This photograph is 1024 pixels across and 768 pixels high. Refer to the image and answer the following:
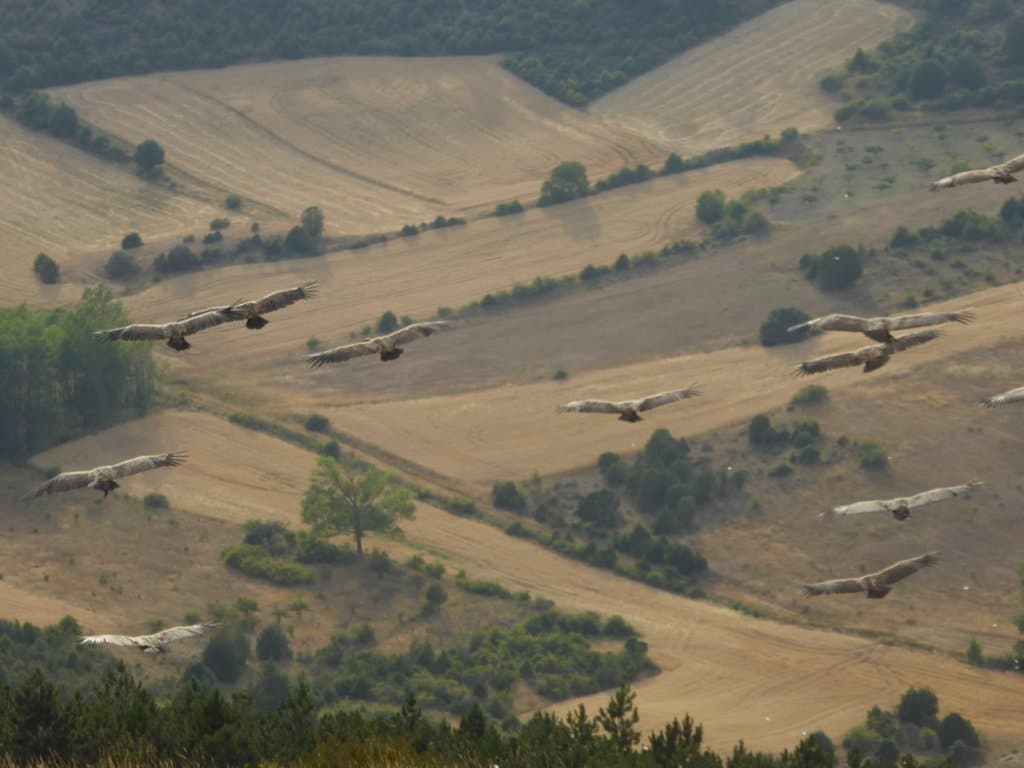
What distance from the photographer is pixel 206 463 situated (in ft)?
476

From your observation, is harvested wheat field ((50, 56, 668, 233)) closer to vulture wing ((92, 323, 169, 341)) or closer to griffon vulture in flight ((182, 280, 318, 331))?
vulture wing ((92, 323, 169, 341))

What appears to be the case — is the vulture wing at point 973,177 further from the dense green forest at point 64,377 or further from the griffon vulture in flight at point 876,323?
the dense green forest at point 64,377

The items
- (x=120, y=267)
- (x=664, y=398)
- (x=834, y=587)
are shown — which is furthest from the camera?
(x=120, y=267)

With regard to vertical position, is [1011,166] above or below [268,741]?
above

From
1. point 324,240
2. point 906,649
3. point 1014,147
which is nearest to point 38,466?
point 324,240

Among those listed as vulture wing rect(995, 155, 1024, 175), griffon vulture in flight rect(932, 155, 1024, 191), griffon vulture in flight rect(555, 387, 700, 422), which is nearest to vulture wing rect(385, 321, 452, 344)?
griffon vulture in flight rect(555, 387, 700, 422)

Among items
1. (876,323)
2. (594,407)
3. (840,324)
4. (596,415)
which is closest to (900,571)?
(876,323)

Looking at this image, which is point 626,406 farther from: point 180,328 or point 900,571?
point 180,328

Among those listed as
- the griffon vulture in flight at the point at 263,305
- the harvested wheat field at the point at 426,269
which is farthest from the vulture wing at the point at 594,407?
the harvested wheat field at the point at 426,269

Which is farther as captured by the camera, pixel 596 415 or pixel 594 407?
pixel 596 415

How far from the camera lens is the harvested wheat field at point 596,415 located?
147500 mm

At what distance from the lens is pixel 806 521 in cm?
13600

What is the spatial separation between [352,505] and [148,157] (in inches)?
2542

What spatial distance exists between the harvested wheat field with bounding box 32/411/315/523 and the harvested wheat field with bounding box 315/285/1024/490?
721 cm
